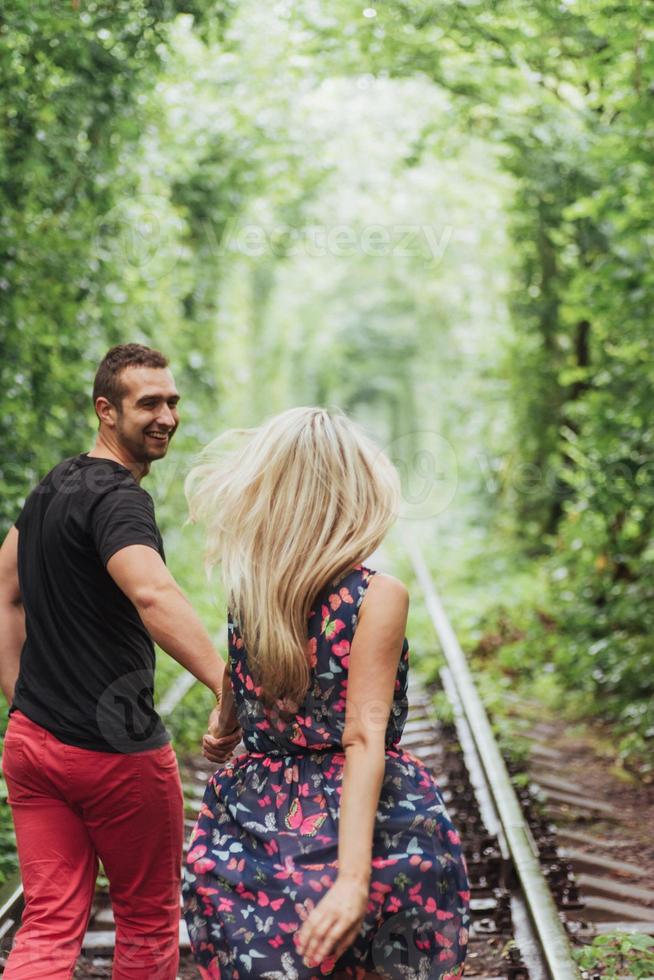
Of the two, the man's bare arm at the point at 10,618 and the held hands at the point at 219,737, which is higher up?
the man's bare arm at the point at 10,618

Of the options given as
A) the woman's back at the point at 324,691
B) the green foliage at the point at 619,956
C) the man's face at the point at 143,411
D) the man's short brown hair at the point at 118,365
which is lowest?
the green foliage at the point at 619,956

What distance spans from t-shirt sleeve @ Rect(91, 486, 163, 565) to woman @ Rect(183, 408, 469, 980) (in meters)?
0.30

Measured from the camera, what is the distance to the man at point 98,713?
2617 millimetres

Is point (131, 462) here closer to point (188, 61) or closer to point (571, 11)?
point (571, 11)

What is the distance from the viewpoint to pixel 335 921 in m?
2.08

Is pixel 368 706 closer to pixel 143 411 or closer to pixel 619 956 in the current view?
pixel 143 411

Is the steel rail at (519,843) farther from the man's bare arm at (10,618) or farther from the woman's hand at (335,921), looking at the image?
the man's bare arm at (10,618)

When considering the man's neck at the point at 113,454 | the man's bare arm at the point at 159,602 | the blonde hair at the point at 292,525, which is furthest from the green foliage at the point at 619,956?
the man's neck at the point at 113,454

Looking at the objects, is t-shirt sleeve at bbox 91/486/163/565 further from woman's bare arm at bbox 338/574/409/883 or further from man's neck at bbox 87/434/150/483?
woman's bare arm at bbox 338/574/409/883

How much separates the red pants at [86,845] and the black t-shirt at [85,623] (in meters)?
0.06

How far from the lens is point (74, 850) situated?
2.74 m

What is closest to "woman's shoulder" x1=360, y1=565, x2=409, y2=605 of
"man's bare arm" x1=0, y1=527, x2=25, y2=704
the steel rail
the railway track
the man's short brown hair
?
the railway track

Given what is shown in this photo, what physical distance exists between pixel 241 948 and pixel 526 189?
11.2m

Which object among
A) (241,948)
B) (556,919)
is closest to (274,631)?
(241,948)
